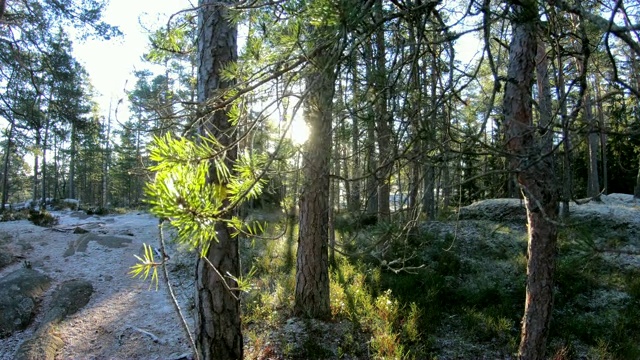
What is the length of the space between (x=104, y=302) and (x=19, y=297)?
1.30 meters

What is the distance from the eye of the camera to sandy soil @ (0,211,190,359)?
5.19 meters

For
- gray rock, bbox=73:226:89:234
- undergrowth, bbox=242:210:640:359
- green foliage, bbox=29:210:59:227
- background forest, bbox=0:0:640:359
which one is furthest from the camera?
green foliage, bbox=29:210:59:227

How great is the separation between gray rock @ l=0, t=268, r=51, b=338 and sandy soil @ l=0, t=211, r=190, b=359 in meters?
0.15

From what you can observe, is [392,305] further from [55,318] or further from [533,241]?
[55,318]

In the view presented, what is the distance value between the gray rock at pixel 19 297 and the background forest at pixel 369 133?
Result: 3.30 meters

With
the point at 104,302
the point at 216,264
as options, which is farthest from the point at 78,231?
the point at 216,264

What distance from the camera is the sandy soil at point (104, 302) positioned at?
204 inches

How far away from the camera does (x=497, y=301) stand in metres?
5.97

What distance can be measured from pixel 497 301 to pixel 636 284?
2415 millimetres

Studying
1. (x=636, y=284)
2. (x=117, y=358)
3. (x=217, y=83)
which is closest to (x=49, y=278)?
(x=117, y=358)

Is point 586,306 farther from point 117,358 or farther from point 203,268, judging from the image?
point 117,358

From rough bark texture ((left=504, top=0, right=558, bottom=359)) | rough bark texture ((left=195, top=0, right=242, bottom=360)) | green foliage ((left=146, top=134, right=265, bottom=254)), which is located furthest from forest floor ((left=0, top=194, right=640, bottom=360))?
green foliage ((left=146, top=134, right=265, bottom=254))

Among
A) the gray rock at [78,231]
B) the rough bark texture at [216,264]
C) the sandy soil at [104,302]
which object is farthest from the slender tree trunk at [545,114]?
the gray rock at [78,231]

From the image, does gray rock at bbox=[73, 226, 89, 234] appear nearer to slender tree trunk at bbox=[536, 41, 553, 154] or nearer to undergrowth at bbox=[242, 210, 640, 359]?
undergrowth at bbox=[242, 210, 640, 359]
